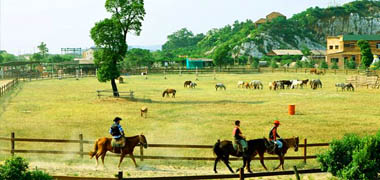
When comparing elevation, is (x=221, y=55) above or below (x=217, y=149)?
above

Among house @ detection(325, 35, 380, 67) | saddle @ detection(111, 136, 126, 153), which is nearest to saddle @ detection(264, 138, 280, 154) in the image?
saddle @ detection(111, 136, 126, 153)

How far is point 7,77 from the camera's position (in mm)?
76250

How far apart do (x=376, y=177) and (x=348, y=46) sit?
4021 inches

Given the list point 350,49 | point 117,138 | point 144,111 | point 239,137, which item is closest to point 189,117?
point 144,111

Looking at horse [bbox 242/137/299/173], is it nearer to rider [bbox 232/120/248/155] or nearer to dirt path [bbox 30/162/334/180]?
rider [bbox 232/120/248/155]

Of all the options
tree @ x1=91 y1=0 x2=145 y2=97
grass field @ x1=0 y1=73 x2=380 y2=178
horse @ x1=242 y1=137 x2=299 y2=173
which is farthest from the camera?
tree @ x1=91 y1=0 x2=145 y2=97

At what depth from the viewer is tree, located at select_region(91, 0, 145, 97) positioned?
37781 mm

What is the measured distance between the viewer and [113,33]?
1489 inches

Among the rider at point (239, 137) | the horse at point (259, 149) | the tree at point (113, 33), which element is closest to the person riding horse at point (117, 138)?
the rider at point (239, 137)

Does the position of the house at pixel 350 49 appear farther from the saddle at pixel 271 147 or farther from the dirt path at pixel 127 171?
the dirt path at pixel 127 171

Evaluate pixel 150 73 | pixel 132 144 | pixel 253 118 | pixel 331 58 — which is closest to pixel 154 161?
pixel 132 144

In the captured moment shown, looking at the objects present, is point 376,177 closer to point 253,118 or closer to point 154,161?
point 154,161

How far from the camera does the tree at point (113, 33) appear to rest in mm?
37781

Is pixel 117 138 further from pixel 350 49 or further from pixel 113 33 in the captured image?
pixel 350 49
